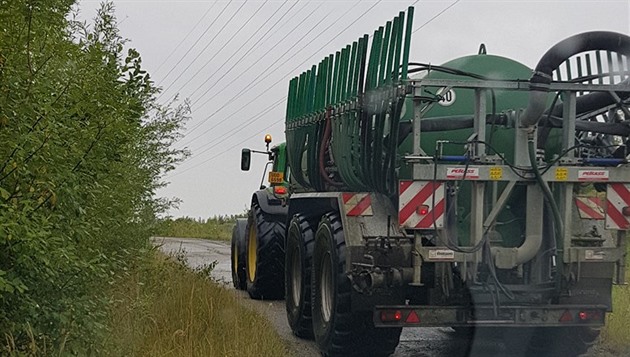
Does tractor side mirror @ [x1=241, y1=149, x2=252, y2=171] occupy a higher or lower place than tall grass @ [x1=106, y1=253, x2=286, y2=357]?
higher

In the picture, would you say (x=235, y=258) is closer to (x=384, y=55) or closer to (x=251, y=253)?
(x=251, y=253)

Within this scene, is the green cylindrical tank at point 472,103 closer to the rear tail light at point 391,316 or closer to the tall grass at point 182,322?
the rear tail light at point 391,316

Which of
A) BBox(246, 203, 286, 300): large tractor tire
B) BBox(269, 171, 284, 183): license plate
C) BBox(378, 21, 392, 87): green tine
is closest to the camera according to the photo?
BBox(378, 21, 392, 87): green tine

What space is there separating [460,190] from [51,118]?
3.57m

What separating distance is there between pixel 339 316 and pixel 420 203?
4.32 ft

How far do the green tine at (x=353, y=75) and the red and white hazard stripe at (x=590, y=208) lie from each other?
208 centimetres

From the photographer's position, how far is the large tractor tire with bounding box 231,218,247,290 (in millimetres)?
13922

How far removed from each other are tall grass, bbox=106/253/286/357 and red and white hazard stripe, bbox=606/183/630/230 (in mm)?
2840

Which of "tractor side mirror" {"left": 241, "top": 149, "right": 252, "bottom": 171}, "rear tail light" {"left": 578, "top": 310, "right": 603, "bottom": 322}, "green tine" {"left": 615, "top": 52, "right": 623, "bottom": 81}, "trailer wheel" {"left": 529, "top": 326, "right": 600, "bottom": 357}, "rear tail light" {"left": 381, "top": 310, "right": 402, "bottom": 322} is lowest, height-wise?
"trailer wheel" {"left": 529, "top": 326, "right": 600, "bottom": 357}

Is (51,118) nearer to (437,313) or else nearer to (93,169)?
(93,169)

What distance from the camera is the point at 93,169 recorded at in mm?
5230

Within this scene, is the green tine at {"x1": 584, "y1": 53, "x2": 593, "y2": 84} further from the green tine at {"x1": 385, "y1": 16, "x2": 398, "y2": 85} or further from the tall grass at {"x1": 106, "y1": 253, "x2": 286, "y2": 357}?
the tall grass at {"x1": 106, "y1": 253, "x2": 286, "y2": 357}

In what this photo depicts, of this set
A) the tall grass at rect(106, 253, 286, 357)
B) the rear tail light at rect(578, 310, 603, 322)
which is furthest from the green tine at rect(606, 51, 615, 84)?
the tall grass at rect(106, 253, 286, 357)

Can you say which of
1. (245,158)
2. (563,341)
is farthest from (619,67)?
(245,158)
